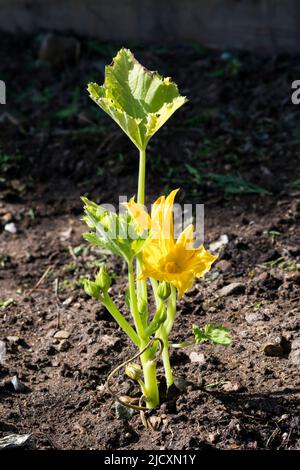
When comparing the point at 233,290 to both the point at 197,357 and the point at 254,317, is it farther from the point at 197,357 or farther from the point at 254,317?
the point at 197,357

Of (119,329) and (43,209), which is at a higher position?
(43,209)

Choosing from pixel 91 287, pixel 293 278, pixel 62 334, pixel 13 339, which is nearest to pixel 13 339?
pixel 13 339

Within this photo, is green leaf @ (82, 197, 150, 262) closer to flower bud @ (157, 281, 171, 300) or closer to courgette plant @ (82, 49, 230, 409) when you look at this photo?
courgette plant @ (82, 49, 230, 409)

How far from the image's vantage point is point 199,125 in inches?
168

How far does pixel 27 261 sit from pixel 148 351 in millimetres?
1202

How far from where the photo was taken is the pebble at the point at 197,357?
8.64ft

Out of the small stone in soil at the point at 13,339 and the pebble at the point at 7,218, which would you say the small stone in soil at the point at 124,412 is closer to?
the small stone in soil at the point at 13,339

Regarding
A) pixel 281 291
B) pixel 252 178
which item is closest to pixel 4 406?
pixel 281 291

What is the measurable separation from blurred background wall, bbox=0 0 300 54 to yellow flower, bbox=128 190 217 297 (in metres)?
2.87

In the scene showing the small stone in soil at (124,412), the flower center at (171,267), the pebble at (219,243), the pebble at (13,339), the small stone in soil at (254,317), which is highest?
the pebble at (219,243)

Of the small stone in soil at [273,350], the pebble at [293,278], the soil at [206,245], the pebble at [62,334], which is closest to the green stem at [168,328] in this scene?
the soil at [206,245]

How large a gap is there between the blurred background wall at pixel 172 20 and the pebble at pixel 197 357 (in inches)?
105

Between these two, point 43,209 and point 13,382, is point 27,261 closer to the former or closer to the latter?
point 43,209

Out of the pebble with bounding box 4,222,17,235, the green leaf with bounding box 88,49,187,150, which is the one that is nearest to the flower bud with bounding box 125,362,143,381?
the green leaf with bounding box 88,49,187,150
